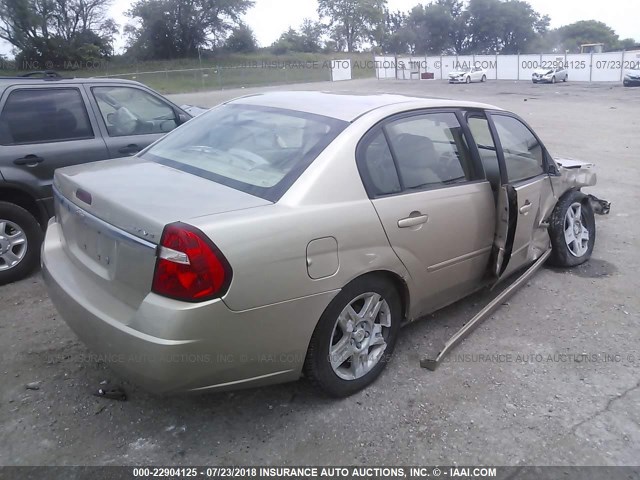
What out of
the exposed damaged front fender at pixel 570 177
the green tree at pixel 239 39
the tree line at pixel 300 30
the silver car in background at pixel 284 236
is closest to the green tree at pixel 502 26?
the tree line at pixel 300 30

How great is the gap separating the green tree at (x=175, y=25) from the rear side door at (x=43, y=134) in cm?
6536

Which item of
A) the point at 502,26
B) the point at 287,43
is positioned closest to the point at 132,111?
the point at 287,43

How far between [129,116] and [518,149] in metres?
3.72

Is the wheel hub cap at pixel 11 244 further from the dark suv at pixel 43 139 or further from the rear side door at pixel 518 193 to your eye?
the rear side door at pixel 518 193

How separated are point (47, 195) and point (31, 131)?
59cm

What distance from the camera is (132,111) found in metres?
5.56

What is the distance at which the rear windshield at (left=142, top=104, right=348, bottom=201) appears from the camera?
9.30 feet

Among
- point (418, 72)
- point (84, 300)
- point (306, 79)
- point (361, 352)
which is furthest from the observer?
point (418, 72)

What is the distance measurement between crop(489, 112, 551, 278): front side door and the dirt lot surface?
0.48 meters

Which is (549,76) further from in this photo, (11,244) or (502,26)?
(502,26)

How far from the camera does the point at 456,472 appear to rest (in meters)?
2.50

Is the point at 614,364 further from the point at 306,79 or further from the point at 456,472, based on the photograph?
the point at 306,79

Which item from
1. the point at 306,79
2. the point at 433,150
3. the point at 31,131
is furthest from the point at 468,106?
the point at 306,79

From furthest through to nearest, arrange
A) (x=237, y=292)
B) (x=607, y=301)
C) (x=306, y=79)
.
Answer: (x=306, y=79) < (x=607, y=301) < (x=237, y=292)
